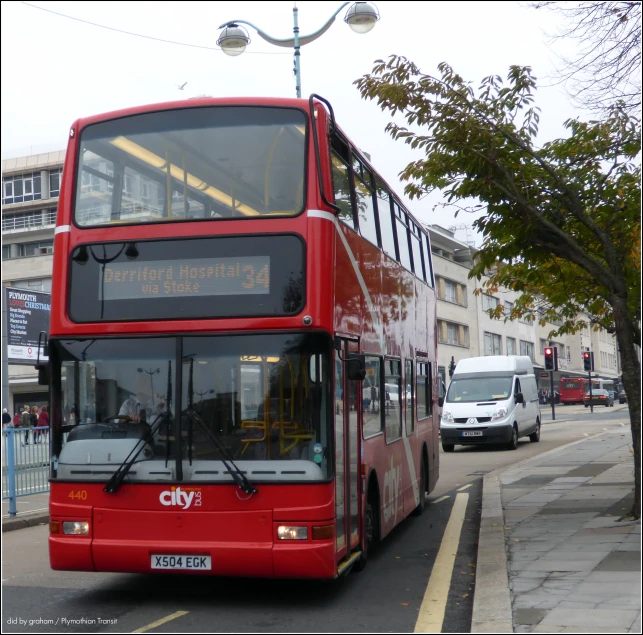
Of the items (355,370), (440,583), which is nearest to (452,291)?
(440,583)

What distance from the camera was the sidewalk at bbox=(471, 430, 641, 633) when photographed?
6359 mm

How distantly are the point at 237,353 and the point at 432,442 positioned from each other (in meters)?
7.64

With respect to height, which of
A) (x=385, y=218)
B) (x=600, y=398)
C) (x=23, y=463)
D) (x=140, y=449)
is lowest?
(x=23, y=463)

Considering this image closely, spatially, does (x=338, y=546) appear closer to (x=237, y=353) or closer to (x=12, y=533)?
(x=237, y=353)

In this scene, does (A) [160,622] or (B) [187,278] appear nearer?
(A) [160,622]

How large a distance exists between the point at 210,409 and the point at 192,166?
210 cm

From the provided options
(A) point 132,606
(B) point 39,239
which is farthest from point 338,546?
(B) point 39,239

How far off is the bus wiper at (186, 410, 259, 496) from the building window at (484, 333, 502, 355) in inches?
2905

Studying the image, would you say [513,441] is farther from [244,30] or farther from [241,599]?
[241,599]

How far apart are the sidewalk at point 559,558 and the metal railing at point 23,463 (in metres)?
7.17

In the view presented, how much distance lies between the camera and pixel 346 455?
8039mm

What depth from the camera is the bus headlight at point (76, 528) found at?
754cm

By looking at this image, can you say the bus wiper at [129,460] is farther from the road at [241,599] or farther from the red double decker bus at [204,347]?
the road at [241,599]

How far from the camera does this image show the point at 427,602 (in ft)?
25.1
